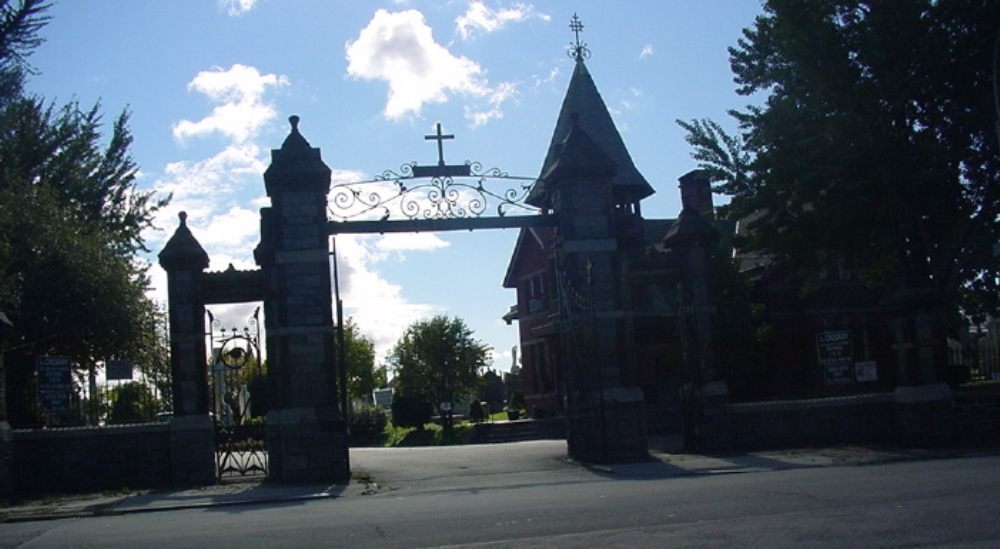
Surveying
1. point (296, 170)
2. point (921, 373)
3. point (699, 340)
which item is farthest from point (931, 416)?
point (296, 170)

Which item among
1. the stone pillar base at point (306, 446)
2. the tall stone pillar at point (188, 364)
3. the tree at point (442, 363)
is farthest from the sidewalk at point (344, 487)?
the tree at point (442, 363)

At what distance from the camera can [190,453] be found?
57.7 feet

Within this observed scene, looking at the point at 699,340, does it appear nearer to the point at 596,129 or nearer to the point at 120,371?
the point at 120,371

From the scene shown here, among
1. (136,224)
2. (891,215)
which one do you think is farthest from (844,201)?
(136,224)

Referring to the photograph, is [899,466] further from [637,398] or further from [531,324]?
[531,324]

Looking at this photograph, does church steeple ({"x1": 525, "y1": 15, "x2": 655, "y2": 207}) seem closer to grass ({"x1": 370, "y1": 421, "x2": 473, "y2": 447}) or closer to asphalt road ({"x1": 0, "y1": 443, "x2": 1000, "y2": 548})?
grass ({"x1": 370, "y1": 421, "x2": 473, "y2": 447})

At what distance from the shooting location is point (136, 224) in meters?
35.5

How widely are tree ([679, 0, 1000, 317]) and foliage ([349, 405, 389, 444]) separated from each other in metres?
20.7

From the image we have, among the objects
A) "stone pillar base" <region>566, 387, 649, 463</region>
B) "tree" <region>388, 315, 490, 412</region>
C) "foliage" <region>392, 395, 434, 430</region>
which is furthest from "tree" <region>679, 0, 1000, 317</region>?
"tree" <region>388, 315, 490, 412</region>

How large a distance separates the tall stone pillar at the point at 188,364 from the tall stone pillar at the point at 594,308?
6.62m

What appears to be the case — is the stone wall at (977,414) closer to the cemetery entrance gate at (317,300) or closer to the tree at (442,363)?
the cemetery entrance gate at (317,300)

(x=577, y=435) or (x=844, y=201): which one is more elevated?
(x=844, y=201)

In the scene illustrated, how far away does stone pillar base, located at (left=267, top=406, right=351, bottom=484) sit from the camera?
17.5 meters

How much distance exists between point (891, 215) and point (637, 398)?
6.56 m
